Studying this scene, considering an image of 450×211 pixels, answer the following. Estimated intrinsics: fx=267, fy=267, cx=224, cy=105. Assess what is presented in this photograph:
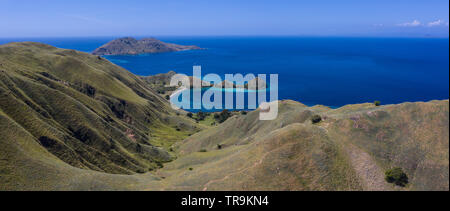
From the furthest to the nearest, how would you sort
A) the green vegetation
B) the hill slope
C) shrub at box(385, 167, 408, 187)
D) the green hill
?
the green vegetation
the hill slope
the green hill
shrub at box(385, 167, 408, 187)

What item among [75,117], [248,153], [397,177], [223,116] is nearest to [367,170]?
[397,177]

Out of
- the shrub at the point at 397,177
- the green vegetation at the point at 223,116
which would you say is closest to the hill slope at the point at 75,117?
the green vegetation at the point at 223,116

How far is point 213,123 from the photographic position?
189125 mm

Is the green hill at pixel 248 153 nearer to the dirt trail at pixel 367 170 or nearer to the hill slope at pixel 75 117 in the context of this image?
the dirt trail at pixel 367 170

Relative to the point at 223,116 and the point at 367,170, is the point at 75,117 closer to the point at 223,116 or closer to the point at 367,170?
the point at 367,170

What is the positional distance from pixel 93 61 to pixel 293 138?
599 ft

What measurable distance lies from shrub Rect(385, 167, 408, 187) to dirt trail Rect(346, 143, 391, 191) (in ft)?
3.89

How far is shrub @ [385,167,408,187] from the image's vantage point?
5256 cm

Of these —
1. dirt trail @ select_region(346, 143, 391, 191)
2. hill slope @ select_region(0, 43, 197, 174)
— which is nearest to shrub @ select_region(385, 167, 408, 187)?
dirt trail @ select_region(346, 143, 391, 191)

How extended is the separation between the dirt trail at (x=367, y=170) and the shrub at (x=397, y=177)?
1186 millimetres

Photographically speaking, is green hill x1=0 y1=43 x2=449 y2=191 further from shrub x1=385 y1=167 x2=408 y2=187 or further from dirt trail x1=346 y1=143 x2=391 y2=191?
shrub x1=385 y1=167 x2=408 y2=187

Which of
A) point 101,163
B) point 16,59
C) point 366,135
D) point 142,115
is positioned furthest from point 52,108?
point 366,135

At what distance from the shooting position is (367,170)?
55375 millimetres
